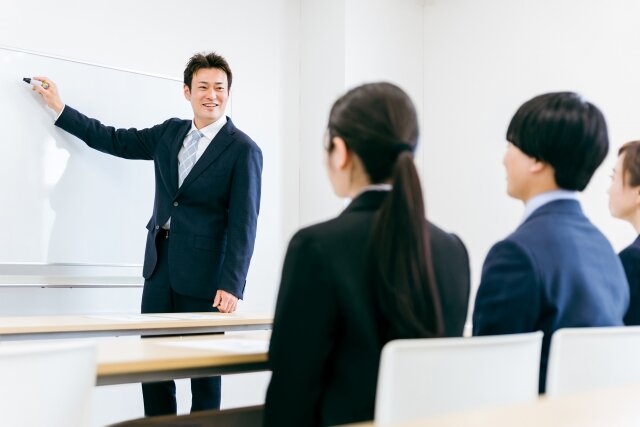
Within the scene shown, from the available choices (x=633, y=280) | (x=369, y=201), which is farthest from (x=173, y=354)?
(x=633, y=280)

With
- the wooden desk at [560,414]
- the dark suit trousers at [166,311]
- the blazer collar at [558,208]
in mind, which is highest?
the blazer collar at [558,208]

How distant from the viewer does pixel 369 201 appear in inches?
55.5

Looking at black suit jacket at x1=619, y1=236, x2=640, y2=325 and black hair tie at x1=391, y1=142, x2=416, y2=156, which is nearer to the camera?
black hair tie at x1=391, y1=142, x2=416, y2=156

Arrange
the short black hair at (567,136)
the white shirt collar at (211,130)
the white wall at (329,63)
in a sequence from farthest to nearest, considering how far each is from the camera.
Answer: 1. the white wall at (329,63)
2. the white shirt collar at (211,130)
3. the short black hair at (567,136)

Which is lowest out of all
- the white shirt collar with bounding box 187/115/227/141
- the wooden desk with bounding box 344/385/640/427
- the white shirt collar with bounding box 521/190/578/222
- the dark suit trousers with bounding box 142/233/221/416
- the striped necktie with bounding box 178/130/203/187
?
the dark suit trousers with bounding box 142/233/221/416

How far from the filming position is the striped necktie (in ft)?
10.4

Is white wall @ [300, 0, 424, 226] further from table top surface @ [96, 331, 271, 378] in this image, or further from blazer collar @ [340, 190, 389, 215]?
blazer collar @ [340, 190, 389, 215]

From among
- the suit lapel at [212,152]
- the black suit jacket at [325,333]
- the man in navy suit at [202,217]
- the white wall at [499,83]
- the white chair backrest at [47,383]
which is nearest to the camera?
the white chair backrest at [47,383]

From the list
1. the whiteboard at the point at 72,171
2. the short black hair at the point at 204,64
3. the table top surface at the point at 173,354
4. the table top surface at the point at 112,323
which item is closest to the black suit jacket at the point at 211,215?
the short black hair at the point at 204,64

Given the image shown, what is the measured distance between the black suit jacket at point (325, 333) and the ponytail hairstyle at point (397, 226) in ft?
0.10

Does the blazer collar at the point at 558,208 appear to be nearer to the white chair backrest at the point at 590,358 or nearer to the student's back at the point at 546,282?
the student's back at the point at 546,282

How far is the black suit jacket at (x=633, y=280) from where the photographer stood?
7.29ft

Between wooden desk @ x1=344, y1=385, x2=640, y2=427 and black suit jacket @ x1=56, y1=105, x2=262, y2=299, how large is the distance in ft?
7.27

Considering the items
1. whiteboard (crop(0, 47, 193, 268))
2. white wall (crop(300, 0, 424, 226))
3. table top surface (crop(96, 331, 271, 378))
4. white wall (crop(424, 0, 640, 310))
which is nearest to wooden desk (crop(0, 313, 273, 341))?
table top surface (crop(96, 331, 271, 378))
